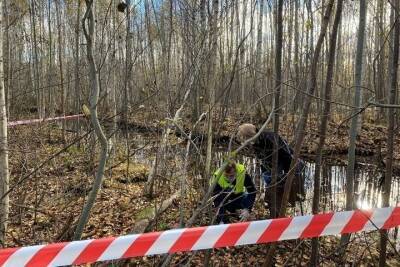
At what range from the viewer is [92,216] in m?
5.69

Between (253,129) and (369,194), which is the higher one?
(253,129)

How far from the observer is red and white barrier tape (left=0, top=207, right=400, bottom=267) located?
2375 mm

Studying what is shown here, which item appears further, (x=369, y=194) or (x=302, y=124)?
(x=369, y=194)

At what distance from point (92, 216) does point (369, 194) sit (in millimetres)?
4755

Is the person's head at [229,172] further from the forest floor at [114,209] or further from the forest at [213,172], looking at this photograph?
the forest floor at [114,209]

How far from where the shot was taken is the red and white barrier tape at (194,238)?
238cm

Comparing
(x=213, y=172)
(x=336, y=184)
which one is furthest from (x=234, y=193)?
(x=336, y=184)

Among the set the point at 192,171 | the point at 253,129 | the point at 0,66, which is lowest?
the point at 192,171

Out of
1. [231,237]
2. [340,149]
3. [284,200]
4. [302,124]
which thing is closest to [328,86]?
[302,124]

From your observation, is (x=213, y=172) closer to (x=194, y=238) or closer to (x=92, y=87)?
(x=194, y=238)

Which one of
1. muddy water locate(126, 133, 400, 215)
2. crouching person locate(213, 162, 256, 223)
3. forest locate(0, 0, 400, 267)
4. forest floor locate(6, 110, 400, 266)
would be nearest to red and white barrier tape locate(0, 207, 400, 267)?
forest locate(0, 0, 400, 267)

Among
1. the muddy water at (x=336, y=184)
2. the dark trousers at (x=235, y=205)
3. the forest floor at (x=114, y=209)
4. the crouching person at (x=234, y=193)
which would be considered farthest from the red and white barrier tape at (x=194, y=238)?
the muddy water at (x=336, y=184)

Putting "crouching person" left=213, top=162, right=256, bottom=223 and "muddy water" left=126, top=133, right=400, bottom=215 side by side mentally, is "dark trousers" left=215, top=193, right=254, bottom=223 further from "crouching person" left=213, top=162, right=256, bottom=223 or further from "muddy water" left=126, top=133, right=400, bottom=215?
"muddy water" left=126, top=133, right=400, bottom=215

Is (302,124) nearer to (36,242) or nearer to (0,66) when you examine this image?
(36,242)
